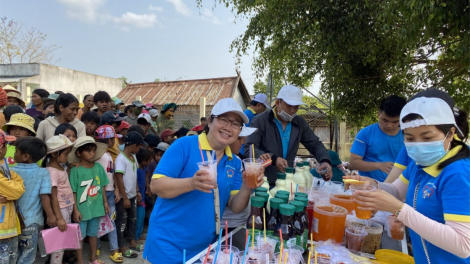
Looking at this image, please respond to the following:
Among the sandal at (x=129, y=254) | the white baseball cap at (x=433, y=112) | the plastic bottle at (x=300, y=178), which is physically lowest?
the sandal at (x=129, y=254)

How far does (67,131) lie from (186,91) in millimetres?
10827

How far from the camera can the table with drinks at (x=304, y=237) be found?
60.6 inches

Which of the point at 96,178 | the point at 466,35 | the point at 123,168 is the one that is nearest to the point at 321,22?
the point at 466,35

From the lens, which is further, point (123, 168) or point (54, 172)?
point (123, 168)

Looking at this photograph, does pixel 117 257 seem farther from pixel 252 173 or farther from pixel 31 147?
pixel 252 173

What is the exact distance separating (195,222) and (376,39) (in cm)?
487

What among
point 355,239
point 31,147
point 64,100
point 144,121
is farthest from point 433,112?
point 144,121

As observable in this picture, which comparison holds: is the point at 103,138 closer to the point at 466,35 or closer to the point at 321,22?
the point at 321,22

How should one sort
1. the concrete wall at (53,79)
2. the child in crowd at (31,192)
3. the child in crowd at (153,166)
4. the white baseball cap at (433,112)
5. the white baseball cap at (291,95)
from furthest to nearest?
1. the concrete wall at (53,79)
2. the child in crowd at (153,166)
3. the white baseball cap at (291,95)
4. the child in crowd at (31,192)
5. the white baseball cap at (433,112)

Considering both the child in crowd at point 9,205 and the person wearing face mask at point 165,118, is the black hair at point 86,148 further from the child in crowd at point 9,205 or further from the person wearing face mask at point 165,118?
the person wearing face mask at point 165,118

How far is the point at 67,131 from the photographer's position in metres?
3.58

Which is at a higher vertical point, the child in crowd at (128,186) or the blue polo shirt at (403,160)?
the blue polo shirt at (403,160)

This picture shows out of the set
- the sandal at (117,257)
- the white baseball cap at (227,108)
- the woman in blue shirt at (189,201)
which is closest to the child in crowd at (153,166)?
the sandal at (117,257)

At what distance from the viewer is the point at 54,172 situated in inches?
123
